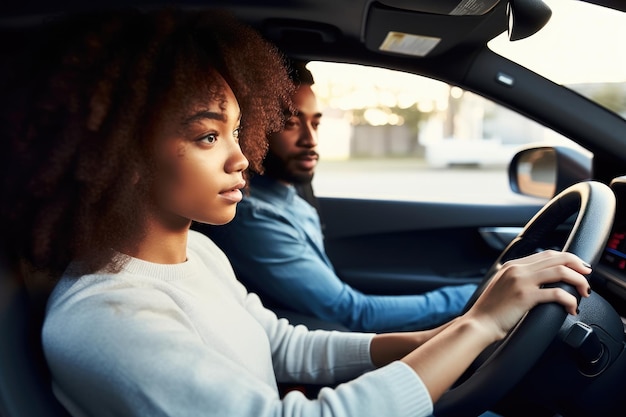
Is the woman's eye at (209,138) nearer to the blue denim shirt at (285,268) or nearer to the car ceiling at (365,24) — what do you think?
the car ceiling at (365,24)

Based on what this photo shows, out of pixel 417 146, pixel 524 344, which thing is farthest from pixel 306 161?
pixel 417 146

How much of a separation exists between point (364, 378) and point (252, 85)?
0.53 m

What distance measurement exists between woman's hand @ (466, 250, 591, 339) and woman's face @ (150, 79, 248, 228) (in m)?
0.43

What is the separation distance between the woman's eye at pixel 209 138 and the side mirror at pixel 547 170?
4.92 ft

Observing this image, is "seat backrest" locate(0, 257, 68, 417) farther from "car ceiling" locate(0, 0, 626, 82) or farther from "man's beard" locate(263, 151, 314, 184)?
"man's beard" locate(263, 151, 314, 184)

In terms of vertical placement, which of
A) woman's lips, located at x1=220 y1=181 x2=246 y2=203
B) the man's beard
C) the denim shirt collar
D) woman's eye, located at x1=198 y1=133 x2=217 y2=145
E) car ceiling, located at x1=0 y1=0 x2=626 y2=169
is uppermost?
car ceiling, located at x1=0 y1=0 x2=626 y2=169

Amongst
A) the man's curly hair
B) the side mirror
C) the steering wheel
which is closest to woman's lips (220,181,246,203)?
the man's curly hair

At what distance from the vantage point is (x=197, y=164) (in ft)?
3.16

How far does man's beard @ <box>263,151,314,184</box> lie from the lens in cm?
202

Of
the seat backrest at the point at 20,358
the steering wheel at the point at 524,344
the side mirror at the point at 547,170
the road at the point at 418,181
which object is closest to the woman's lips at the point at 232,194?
the seat backrest at the point at 20,358

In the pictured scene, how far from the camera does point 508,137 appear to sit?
Answer: 21.0 ft

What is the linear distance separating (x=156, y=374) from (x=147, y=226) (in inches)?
10.0

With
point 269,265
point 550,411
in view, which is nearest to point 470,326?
point 550,411

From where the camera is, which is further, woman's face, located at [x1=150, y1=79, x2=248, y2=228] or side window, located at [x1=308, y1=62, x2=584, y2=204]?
side window, located at [x1=308, y1=62, x2=584, y2=204]
